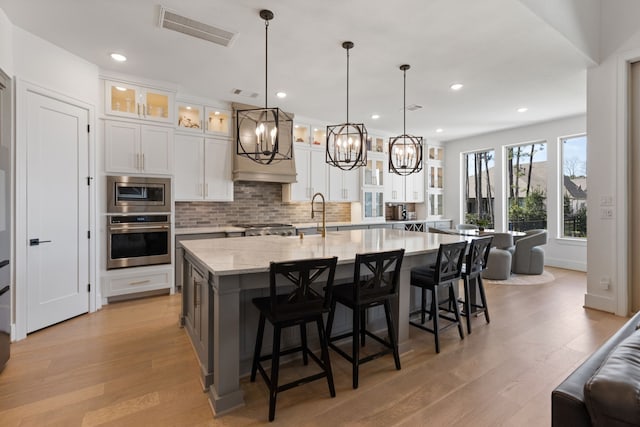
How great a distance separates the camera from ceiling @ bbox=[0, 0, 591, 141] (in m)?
2.67

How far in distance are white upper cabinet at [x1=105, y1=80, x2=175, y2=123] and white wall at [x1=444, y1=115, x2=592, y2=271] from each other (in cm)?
659

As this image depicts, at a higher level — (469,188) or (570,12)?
(570,12)

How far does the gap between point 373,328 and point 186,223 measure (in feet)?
11.6

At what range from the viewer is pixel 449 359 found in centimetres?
257

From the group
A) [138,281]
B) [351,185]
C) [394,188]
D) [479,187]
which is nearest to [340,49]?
[351,185]

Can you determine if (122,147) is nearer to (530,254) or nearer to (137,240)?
(137,240)

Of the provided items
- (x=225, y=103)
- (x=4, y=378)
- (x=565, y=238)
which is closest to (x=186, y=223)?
(x=225, y=103)

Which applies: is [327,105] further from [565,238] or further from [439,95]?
[565,238]

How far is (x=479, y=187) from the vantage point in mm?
7645

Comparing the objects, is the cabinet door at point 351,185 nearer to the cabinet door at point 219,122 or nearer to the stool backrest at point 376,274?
the cabinet door at point 219,122

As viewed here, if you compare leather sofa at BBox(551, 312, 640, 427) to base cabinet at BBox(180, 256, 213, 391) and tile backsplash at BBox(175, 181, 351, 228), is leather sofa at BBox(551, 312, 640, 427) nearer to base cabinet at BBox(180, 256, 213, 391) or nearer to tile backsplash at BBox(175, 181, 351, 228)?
base cabinet at BBox(180, 256, 213, 391)

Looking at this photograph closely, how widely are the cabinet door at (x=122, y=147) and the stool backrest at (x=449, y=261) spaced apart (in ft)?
12.5

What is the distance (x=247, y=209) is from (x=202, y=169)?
1.11 metres

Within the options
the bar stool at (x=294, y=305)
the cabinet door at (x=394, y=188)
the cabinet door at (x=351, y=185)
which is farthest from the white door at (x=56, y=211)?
the cabinet door at (x=394, y=188)
